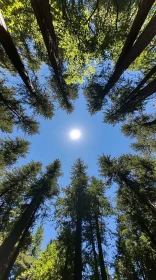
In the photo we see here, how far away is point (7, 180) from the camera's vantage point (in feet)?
54.9

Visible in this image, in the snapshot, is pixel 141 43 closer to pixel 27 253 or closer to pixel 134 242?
pixel 134 242

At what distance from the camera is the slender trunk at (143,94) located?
360 inches

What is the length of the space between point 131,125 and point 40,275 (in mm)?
14315

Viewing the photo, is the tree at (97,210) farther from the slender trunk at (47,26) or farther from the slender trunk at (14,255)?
the slender trunk at (47,26)

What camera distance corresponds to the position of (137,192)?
14094 millimetres

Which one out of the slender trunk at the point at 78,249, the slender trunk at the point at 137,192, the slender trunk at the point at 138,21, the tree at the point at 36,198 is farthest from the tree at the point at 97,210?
the slender trunk at the point at 138,21

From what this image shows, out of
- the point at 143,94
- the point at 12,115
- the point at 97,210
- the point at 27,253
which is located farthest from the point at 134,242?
the point at 27,253

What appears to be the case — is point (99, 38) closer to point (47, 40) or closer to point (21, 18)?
point (47, 40)

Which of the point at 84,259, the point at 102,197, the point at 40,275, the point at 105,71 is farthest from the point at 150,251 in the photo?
the point at 105,71

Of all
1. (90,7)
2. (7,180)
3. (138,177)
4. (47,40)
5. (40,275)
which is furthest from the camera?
(7,180)

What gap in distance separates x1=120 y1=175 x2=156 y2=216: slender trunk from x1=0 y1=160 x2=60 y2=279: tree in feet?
22.0

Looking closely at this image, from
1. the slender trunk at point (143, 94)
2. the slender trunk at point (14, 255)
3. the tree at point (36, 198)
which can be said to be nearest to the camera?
the slender trunk at point (143, 94)

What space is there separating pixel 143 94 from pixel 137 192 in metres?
7.62

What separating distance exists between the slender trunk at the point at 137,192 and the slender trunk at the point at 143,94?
6526mm
